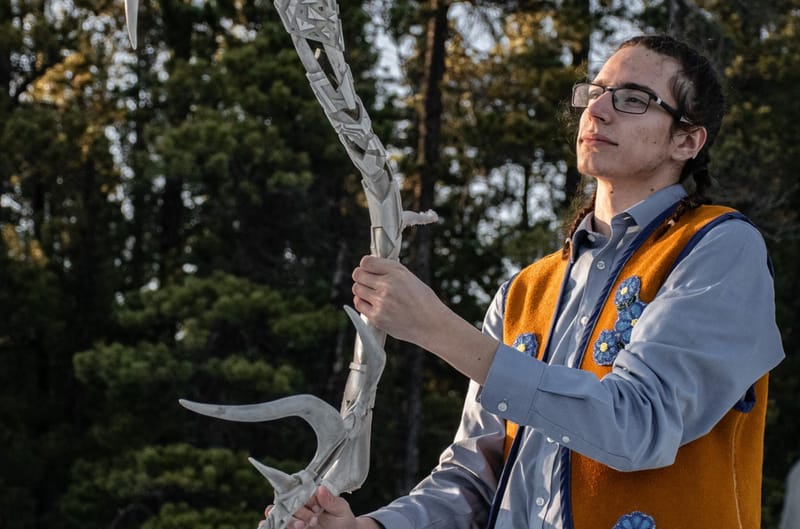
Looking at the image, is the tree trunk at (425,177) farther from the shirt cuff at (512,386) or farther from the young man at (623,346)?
the shirt cuff at (512,386)

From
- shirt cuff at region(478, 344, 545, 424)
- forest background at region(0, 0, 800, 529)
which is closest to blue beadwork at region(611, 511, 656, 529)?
shirt cuff at region(478, 344, 545, 424)

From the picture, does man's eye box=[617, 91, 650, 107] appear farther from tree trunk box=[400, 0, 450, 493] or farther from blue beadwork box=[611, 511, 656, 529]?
tree trunk box=[400, 0, 450, 493]

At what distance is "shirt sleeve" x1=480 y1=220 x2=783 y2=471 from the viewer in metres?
1.75

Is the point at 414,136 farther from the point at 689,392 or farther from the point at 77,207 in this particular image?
the point at 689,392

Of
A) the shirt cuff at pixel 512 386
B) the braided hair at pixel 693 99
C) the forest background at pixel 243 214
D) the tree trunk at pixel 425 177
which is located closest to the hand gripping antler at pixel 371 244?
the shirt cuff at pixel 512 386

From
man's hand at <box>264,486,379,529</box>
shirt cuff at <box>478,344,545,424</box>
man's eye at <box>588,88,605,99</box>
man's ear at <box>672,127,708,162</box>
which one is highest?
man's eye at <box>588,88,605,99</box>

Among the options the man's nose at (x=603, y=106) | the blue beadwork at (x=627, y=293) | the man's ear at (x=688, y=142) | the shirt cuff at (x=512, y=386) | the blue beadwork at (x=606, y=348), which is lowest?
the shirt cuff at (x=512, y=386)

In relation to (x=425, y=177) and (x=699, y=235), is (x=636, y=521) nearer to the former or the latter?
(x=699, y=235)

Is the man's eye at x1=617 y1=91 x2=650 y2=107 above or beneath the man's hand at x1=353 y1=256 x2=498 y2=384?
above

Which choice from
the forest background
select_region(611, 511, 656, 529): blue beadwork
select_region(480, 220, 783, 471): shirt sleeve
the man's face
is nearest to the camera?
select_region(480, 220, 783, 471): shirt sleeve

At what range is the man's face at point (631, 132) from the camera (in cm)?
208

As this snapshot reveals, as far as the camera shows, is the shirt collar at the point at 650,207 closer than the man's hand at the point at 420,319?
No

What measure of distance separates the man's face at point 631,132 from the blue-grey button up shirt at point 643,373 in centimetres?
5

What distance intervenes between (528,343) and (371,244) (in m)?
0.40
